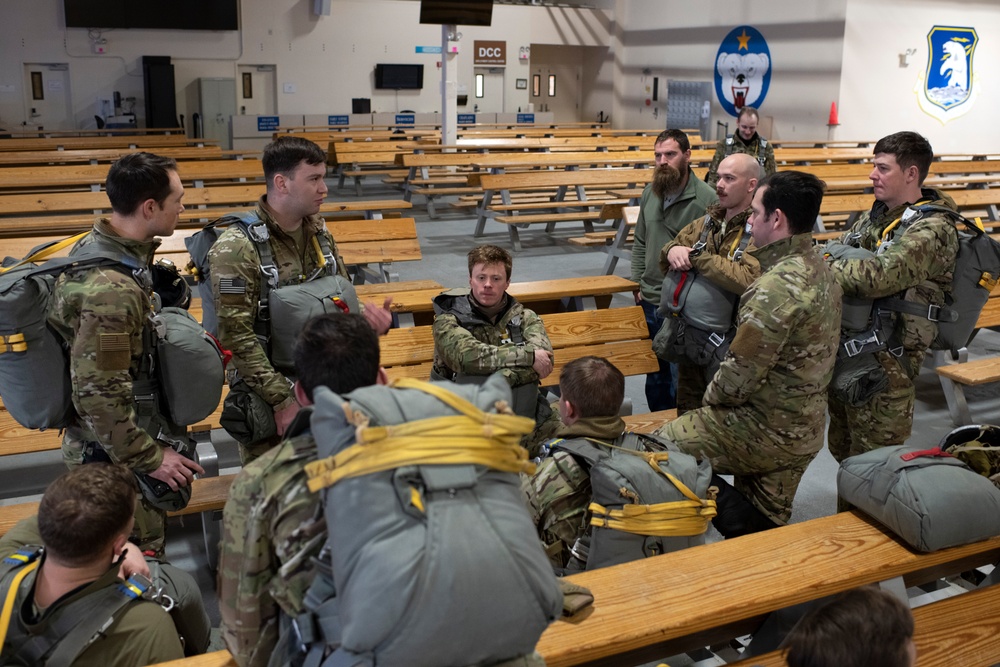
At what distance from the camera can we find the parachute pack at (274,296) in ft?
10.3

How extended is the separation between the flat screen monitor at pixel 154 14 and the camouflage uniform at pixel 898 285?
19.0 m

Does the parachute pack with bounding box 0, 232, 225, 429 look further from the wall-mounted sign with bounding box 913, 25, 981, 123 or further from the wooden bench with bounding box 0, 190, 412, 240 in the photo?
the wall-mounted sign with bounding box 913, 25, 981, 123

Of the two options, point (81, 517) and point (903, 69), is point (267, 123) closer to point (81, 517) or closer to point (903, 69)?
point (903, 69)

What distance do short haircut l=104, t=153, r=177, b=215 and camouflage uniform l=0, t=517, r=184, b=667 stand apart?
3.44ft

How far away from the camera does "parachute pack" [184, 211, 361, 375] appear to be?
3.13 m

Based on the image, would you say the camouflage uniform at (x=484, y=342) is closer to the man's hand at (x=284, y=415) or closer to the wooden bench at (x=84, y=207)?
the man's hand at (x=284, y=415)

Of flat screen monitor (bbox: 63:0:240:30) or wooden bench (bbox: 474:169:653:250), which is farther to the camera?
flat screen monitor (bbox: 63:0:240:30)

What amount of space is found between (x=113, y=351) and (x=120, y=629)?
2.68 ft

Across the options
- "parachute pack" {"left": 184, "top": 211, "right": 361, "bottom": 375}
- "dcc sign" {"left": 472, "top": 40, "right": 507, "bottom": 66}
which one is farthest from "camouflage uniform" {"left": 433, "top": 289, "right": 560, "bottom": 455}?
"dcc sign" {"left": 472, "top": 40, "right": 507, "bottom": 66}

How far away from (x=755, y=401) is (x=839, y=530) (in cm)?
57

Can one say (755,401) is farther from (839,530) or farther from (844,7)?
(844,7)

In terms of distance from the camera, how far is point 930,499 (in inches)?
108

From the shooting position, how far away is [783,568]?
268 centimetres

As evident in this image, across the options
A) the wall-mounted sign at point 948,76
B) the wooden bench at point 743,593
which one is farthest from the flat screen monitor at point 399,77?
the wooden bench at point 743,593
